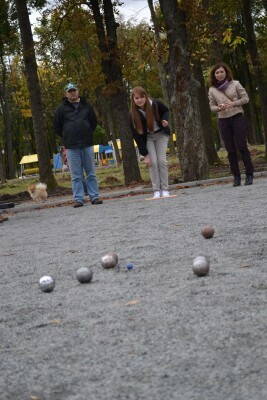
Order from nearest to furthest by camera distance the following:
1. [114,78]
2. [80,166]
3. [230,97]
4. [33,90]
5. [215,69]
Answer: [215,69]
[230,97]
[80,166]
[114,78]
[33,90]

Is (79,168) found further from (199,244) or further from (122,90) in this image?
(199,244)

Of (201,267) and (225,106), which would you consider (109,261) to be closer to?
(201,267)

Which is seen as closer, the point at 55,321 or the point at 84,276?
the point at 55,321

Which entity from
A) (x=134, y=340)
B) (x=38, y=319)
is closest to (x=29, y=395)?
(x=134, y=340)

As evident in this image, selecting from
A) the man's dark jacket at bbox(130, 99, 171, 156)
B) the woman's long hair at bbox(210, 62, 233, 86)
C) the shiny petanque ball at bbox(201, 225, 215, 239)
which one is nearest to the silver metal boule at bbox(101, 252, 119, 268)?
the shiny petanque ball at bbox(201, 225, 215, 239)

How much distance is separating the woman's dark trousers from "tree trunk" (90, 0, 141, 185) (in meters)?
7.21

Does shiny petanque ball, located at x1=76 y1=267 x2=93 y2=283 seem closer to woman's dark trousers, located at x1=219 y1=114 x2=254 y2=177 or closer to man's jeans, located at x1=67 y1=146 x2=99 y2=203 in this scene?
woman's dark trousers, located at x1=219 y1=114 x2=254 y2=177

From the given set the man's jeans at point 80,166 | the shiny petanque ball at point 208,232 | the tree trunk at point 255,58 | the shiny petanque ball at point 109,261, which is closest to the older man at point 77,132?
the man's jeans at point 80,166

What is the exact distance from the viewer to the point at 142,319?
13.3ft

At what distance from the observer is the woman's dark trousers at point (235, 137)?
496 inches

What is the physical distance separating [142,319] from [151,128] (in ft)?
29.3

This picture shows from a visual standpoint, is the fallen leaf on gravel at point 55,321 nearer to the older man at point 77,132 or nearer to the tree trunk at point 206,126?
the older man at point 77,132

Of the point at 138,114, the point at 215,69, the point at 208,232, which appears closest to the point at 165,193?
the point at 138,114

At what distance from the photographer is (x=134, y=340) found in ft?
11.9
